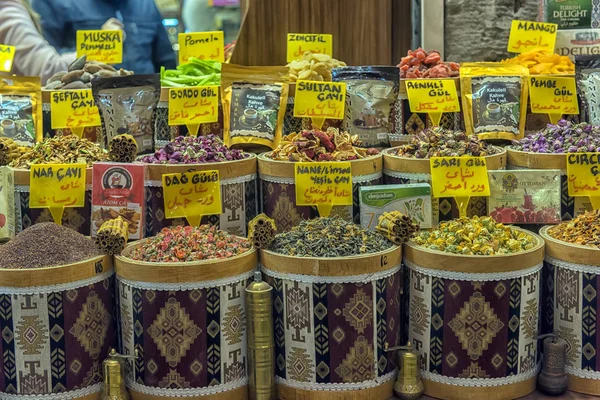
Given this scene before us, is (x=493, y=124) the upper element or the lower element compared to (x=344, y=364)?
upper

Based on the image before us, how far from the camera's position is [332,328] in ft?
6.44

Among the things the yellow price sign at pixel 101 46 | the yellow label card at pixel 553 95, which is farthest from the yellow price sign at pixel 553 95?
the yellow price sign at pixel 101 46

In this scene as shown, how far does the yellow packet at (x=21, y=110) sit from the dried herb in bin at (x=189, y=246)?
97cm

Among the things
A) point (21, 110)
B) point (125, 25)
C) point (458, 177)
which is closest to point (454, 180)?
point (458, 177)

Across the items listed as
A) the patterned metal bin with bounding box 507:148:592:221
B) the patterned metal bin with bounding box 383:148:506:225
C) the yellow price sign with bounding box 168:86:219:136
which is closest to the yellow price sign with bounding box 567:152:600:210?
the patterned metal bin with bounding box 507:148:592:221

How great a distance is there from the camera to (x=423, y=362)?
206 centimetres

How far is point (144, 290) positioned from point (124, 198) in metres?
0.39

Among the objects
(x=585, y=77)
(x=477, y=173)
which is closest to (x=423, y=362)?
(x=477, y=173)

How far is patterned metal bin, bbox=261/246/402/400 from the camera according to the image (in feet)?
6.40

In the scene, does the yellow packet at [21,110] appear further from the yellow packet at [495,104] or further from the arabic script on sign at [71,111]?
the yellow packet at [495,104]

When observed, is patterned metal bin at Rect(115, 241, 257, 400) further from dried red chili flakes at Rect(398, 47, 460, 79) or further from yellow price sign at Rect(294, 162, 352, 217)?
dried red chili flakes at Rect(398, 47, 460, 79)

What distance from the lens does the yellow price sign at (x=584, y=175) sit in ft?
7.70

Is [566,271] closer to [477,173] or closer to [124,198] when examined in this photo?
[477,173]

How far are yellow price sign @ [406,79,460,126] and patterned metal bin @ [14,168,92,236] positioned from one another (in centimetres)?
114
